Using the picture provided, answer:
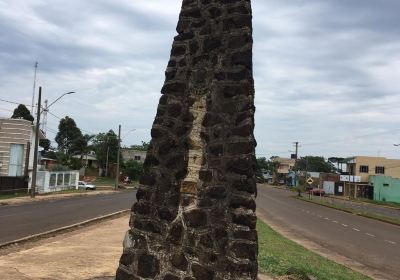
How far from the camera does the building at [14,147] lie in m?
46.2

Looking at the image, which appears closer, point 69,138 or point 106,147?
point 106,147

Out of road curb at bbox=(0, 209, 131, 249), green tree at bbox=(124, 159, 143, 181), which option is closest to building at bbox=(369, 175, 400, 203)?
green tree at bbox=(124, 159, 143, 181)

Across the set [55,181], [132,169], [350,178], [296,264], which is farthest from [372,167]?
[296,264]

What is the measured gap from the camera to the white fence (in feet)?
160

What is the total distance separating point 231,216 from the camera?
629 centimetres

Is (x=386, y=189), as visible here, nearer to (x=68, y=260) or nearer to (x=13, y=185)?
(x=13, y=185)

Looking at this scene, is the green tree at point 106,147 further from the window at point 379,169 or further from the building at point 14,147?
the building at point 14,147

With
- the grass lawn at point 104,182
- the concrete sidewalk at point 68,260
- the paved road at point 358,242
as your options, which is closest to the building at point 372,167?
the grass lawn at point 104,182

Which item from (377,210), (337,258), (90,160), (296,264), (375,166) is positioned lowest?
(377,210)

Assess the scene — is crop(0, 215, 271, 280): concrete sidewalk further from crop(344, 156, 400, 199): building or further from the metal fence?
crop(344, 156, 400, 199): building

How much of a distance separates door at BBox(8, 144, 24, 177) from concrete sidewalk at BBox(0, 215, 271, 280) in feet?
107

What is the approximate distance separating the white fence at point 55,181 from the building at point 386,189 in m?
49.0

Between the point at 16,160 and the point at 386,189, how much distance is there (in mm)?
59493

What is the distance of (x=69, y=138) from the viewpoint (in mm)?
110500
